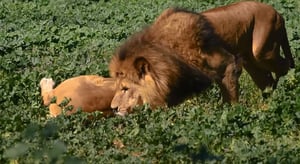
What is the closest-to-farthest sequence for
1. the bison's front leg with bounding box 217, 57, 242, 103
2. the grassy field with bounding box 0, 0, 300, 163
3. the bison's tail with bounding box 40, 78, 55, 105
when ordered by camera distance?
the grassy field with bounding box 0, 0, 300, 163
the bison's tail with bounding box 40, 78, 55, 105
the bison's front leg with bounding box 217, 57, 242, 103

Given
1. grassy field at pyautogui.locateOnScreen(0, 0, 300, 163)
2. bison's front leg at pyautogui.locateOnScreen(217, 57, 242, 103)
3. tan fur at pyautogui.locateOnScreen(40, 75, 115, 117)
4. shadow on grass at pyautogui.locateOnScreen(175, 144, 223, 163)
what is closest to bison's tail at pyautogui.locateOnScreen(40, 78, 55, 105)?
tan fur at pyautogui.locateOnScreen(40, 75, 115, 117)

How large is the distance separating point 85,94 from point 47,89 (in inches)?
28.2

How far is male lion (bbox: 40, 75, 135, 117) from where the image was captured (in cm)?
839

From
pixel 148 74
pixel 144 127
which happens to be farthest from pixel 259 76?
pixel 144 127

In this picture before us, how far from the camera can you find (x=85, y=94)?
8531mm

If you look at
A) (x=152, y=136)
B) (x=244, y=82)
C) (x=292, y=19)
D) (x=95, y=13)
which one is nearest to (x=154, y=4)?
(x=95, y=13)

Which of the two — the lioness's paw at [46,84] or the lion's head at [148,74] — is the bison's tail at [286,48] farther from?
the lioness's paw at [46,84]

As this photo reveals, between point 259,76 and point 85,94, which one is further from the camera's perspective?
point 259,76

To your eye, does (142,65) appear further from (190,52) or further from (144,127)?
(144,127)

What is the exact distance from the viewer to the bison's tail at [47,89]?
865 cm

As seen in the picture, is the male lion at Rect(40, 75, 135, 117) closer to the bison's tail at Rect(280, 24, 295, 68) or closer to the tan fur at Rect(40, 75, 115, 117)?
the tan fur at Rect(40, 75, 115, 117)

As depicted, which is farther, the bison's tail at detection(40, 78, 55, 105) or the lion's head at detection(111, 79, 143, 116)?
the bison's tail at detection(40, 78, 55, 105)

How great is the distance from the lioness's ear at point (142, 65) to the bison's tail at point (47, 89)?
0.98 m

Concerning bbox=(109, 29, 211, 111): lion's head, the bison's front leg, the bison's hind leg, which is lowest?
the bison's hind leg
